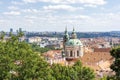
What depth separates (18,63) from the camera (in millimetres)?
26812

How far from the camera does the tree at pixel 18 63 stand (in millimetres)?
25734

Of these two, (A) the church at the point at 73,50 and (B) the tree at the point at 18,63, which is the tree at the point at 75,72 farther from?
(A) the church at the point at 73,50

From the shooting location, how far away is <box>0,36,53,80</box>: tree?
25.7 meters

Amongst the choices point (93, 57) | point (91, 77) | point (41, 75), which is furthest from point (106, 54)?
point (41, 75)

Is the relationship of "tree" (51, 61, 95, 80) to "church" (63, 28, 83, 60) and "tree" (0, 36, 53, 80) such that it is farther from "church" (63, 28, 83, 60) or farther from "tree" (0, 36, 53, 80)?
"church" (63, 28, 83, 60)

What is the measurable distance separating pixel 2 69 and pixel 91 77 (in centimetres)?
2056

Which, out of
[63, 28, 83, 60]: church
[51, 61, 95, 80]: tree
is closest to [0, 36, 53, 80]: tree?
[51, 61, 95, 80]: tree

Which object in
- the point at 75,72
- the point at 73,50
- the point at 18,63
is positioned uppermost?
the point at 18,63

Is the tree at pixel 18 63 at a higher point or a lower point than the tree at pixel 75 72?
higher

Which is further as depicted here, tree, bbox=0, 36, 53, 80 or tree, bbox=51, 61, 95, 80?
tree, bbox=51, 61, 95, 80

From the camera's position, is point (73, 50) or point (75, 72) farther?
point (73, 50)

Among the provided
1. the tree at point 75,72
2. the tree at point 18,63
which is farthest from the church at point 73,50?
→ the tree at point 18,63

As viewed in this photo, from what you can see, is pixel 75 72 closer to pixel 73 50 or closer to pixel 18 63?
pixel 18 63

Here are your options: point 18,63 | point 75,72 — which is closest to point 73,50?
point 75,72
